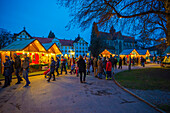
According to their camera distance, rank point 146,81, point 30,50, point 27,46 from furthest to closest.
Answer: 1. point 30,50
2. point 27,46
3. point 146,81

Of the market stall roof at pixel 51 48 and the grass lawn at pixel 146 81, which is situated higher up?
the market stall roof at pixel 51 48

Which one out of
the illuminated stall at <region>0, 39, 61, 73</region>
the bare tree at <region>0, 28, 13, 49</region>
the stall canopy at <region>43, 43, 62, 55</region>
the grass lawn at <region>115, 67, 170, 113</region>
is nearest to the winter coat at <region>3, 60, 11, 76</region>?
the grass lawn at <region>115, 67, 170, 113</region>

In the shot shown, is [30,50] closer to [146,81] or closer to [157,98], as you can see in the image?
[146,81]

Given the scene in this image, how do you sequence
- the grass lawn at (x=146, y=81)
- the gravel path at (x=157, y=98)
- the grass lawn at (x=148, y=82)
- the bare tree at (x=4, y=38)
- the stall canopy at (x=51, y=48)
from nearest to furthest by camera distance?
the gravel path at (x=157, y=98), the grass lawn at (x=148, y=82), the grass lawn at (x=146, y=81), the stall canopy at (x=51, y=48), the bare tree at (x=4, y=38)

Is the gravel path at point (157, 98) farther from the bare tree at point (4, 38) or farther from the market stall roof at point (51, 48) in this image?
the bare tree at point (4, 38)

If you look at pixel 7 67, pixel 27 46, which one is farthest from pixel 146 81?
pixel 27 46

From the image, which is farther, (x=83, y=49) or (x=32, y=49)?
(x=83, y=49)

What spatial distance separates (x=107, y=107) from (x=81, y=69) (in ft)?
14.9

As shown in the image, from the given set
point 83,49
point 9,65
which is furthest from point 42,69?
point 83,49

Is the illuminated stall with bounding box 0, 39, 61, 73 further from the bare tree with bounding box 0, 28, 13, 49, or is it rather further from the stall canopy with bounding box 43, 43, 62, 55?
the bare tree with bounding box 0, 28, 13, 49

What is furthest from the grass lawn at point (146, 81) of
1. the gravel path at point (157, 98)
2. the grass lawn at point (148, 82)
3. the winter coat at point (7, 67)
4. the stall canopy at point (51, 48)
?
the stall canopy at point (51, 48)

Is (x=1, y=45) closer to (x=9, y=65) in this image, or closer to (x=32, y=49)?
(x=32, y=49)

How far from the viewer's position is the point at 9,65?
7.55 metres

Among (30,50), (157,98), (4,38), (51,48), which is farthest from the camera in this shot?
(4,38)
